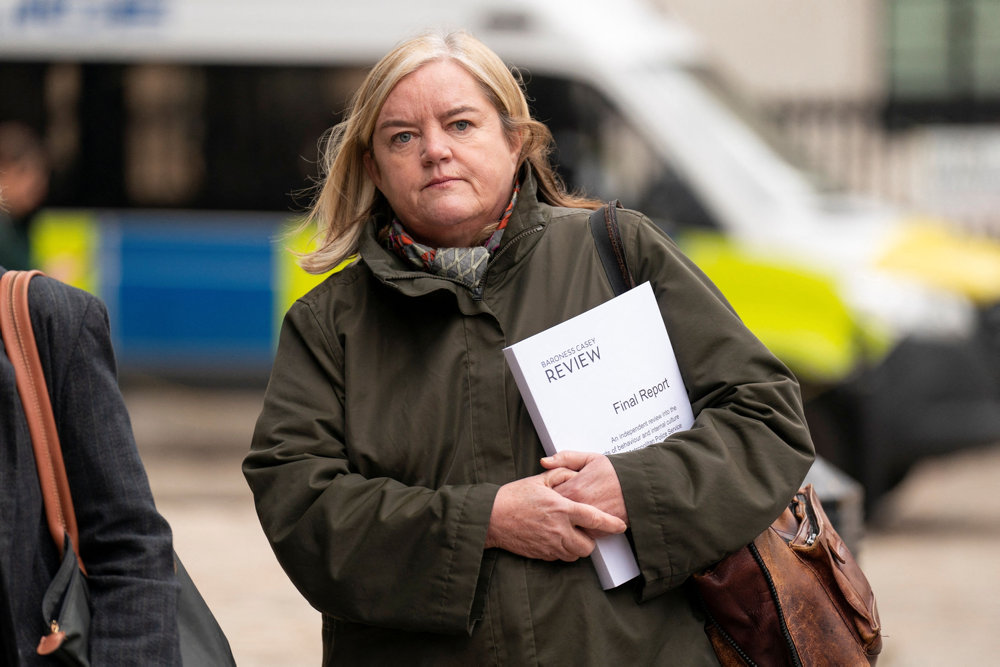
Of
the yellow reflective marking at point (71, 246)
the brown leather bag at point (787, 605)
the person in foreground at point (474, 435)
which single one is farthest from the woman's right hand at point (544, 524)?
the yellow reflective marking at point (71, 246)

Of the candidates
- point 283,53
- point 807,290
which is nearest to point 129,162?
point 283,53

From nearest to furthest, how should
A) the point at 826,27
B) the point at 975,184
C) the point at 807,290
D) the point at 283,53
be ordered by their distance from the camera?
the point at 807,290
the point at 283,53
the point at 975,184
the point at 826,27

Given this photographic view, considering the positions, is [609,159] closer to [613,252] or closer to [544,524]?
[613,252]

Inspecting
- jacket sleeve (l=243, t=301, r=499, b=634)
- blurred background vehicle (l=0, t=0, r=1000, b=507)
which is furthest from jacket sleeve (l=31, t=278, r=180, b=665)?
blurred background vehicle (l=0, t=0, r=1000, b=507)

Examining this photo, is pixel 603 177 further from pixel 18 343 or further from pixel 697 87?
pixel 18 343

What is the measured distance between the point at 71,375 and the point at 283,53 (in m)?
8.00

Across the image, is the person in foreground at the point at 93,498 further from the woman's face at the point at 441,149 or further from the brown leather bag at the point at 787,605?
the brown leather bag at the point at 787,605

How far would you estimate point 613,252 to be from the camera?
2496 mm

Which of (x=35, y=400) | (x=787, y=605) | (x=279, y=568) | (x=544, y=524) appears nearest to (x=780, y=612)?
(x=787, y=605)

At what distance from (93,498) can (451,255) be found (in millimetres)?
704

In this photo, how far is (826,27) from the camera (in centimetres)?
1669

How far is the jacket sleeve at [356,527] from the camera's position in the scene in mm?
2287

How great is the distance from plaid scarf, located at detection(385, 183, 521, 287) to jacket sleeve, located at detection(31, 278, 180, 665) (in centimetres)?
55

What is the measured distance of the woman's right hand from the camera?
2.29 m
